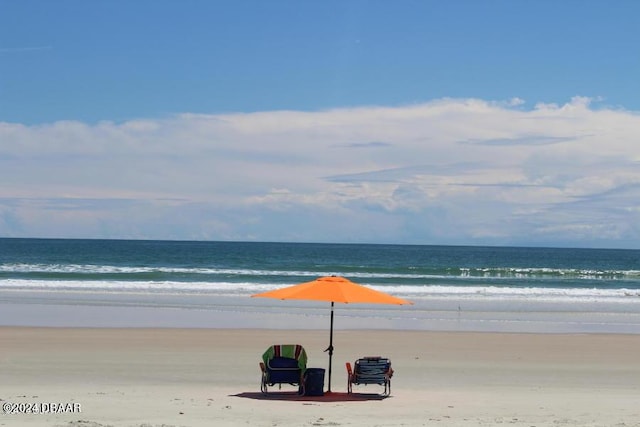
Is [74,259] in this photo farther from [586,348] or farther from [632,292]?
[586,348]

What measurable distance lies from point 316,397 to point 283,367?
23.4 inches

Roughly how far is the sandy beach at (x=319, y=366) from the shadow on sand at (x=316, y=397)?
3cm

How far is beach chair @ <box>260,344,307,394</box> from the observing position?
10727 mm

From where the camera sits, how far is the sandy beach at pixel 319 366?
30.1ft

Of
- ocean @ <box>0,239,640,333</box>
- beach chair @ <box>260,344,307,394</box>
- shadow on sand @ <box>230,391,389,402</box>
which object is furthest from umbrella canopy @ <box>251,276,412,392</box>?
ocean @ <box>0,239,640,333</box>

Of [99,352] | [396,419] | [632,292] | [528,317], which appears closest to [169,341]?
[99,352]

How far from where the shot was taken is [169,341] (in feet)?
52.4

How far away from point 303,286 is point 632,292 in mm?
31289

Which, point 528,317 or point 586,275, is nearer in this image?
point 528,317

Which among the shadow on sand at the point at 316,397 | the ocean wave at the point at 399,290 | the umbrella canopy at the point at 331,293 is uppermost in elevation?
the umbrella canopy at the point at 331,293

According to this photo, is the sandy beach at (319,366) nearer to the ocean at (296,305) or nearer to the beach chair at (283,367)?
the beach chair at (283,367)

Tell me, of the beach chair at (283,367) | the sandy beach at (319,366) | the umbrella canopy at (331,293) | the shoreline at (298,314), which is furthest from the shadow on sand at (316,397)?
the shoreline at (298,314)

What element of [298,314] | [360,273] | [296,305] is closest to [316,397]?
[298,314]

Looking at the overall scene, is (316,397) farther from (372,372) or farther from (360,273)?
(360,273)
